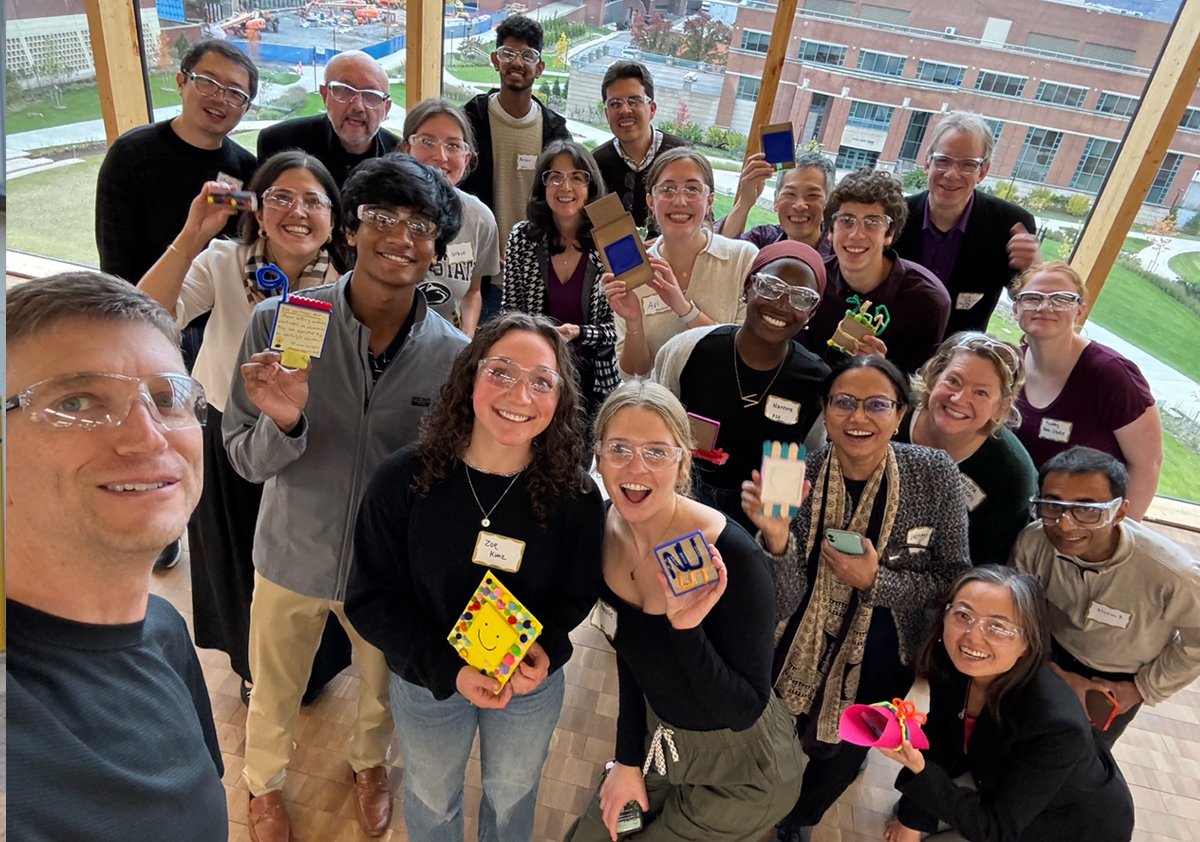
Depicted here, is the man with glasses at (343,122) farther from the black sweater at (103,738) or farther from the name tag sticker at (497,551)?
the black sweater at (103,738)

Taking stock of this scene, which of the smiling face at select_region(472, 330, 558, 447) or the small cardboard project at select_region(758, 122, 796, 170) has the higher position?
the small cardboard project at select_region(758, 122, 796, 170)

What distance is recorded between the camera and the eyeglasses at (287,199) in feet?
6.98

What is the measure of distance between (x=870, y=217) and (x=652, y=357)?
1032 millimetres

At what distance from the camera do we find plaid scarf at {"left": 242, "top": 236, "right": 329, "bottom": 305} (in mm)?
2121

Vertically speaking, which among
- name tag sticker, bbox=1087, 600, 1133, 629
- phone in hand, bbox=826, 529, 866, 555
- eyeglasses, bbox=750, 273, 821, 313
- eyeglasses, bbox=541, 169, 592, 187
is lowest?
name tag sticker, bbox=1087, 600, 1133, 629

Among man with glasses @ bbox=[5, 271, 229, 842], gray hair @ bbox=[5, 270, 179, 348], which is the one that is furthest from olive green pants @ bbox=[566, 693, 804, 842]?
gray hair @ bbox=[5, 270, 179, 348]

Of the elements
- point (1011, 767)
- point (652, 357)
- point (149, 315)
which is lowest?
point (1011, 767)

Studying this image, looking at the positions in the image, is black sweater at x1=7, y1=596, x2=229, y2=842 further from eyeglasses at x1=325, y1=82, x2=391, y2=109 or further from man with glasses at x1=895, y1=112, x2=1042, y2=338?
man with glasses at x1=895, y1=112, x2=1042, y2=338

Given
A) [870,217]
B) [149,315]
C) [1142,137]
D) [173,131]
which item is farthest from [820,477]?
[1142,137]

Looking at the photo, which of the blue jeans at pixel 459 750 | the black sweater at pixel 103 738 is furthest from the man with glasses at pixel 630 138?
the black sweater at pixel 103 738

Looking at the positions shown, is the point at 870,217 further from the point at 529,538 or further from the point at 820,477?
the point at 529,538

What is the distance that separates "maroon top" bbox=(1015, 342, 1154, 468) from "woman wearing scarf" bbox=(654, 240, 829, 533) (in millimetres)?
917

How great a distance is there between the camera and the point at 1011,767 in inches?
76.5

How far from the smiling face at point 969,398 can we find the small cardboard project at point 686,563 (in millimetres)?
1118
